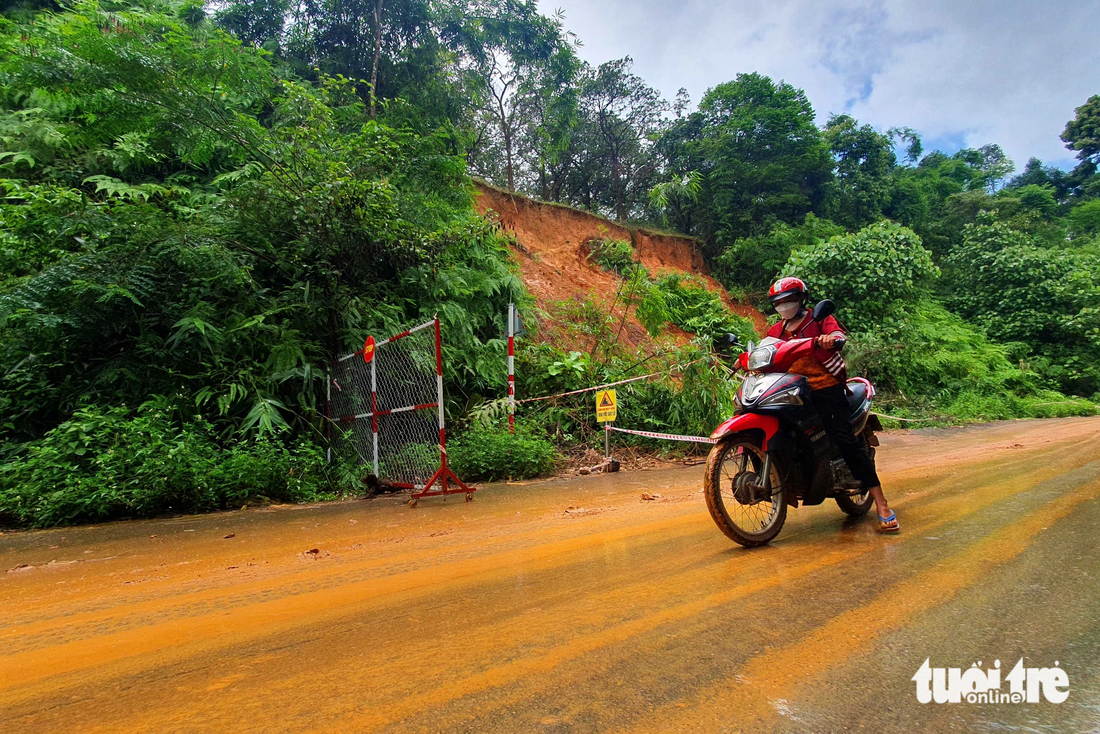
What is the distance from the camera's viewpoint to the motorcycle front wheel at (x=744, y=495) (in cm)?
317

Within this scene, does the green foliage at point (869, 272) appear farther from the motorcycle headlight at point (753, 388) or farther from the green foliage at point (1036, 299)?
the motorcycle headlight at point (753, 388)

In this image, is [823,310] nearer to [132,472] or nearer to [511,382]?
[511,382]

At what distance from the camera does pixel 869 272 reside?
1600cm

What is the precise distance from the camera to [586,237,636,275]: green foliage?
1842 centimetres

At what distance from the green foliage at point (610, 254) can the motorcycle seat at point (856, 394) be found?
14625mm

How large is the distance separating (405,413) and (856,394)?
4.33 m

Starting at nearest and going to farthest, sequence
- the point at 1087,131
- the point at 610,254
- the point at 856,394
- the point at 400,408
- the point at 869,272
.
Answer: the point at 856,394 < the point at 400,408 < the point at 869,272 < the point at 610,254 < the point at 1087,131

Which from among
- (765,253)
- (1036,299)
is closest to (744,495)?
(765,253)

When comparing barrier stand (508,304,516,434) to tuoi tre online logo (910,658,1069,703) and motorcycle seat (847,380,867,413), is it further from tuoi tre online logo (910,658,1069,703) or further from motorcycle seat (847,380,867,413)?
tuoi tre online logo (910,658,1069,703)

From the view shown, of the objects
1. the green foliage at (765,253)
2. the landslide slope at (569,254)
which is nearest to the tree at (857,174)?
the green foliage at (765,253)

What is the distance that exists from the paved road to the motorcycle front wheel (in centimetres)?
14

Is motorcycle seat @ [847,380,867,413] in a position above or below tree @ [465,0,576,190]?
below

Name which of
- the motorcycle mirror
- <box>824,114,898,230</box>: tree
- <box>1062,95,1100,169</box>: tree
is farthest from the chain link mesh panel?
<box>1062,95,1100,169</box>: tree

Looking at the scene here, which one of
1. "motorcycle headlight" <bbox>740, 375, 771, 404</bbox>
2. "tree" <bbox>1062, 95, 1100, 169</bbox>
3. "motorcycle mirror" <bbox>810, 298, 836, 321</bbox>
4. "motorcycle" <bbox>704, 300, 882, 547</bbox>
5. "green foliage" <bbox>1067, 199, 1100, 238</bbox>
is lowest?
"motorcycle" <bbox>704, 300, 882, 547</bbox>
